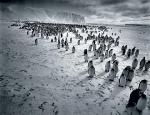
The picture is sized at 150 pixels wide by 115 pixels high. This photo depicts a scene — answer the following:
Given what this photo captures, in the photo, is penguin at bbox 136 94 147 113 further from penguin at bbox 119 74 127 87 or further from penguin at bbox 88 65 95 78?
penguin at bbox 88 65 95 78

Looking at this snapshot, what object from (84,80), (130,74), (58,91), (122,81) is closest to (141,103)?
(122,81)

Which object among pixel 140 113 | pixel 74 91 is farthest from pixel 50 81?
pixel 140 113

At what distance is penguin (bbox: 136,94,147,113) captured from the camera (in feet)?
16.3

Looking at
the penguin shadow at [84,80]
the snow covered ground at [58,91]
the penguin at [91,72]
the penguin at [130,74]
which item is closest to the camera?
the snow covered ground at [58,91]

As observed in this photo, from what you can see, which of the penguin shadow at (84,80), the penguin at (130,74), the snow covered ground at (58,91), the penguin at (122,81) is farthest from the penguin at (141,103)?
the penguin shadow at (84,80)

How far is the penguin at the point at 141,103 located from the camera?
4.98 meters

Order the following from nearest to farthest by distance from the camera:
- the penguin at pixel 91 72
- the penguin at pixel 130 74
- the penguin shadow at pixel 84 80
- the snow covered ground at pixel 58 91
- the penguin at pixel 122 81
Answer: the snow covered ground at pixel 58 91, the penguin at pixel 122 81, the penguin at pixel 130 74, the penguin shadow at pixel 84 80, the penguin at pixel 91 72

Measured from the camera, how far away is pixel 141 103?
5.07m

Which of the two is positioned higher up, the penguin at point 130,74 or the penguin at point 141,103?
the penguin at point 130,74

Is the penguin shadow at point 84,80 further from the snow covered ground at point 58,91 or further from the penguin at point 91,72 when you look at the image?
the penguin at point 91,72

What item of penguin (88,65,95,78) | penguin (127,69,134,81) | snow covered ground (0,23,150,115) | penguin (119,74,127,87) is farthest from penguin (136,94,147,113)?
penguin (88,65,95,78)

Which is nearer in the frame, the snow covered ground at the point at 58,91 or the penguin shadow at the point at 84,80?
the snow covered ground at the point at 58,91

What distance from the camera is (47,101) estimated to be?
5.83 m

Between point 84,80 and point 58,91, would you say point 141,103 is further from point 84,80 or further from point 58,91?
point 58,91
